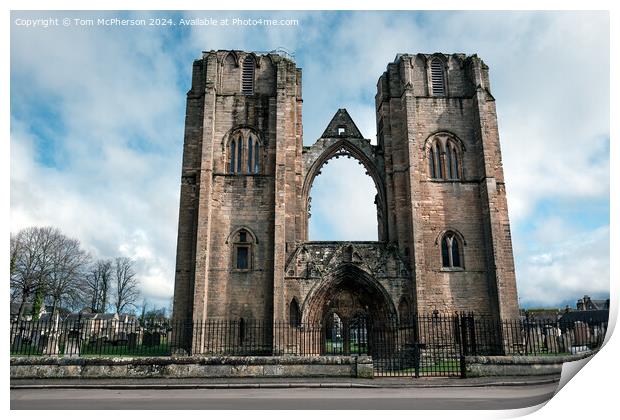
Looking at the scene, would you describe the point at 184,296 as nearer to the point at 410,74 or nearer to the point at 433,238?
the point at 433,238

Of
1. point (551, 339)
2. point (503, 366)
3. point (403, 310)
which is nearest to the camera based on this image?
point (503, 366)

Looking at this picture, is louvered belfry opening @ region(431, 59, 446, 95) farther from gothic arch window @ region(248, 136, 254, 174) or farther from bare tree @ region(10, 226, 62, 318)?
bare tree @ region(10, 226, 62, 318)

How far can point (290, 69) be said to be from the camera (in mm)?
23422

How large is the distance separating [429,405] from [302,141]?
54.9 ft

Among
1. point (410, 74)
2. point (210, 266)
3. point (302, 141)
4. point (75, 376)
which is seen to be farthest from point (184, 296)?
point (410, 74)

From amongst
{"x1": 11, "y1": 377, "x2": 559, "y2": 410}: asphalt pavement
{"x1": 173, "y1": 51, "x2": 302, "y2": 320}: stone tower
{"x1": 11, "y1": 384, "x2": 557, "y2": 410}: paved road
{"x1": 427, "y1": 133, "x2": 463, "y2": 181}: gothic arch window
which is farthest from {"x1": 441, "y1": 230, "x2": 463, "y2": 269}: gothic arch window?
{"x1": 11, "y1": 384, "x2": 557, "y2": 410}: paved road

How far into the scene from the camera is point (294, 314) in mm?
19953

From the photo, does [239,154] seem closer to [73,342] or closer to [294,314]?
[294,314]

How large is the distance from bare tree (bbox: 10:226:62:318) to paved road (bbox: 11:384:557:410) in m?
30.1

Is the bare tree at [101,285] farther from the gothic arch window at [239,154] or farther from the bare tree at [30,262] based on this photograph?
the gothic arch window at [239,154]

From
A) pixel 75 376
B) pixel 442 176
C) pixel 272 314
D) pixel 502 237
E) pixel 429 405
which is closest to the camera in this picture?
pixel 429 405

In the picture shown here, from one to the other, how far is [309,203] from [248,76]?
7.61m

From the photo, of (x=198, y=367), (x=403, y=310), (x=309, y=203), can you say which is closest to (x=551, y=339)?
(x=403, y=310)

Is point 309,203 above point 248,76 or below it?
below
